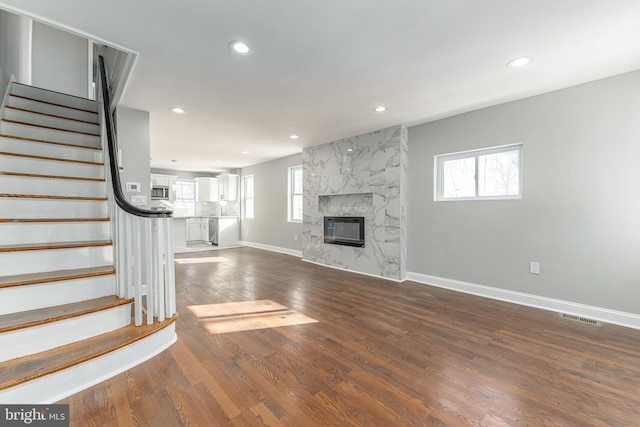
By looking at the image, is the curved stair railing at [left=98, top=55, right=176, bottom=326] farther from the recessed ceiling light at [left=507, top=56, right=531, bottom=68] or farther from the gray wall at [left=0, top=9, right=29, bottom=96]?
the recessed ceiling light at [left=507, top=56, right=531, bottom=68]

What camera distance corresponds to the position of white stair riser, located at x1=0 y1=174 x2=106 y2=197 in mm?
2321

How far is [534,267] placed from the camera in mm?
3215

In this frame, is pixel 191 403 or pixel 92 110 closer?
pixel 191 403

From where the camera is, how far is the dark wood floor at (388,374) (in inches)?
58.2

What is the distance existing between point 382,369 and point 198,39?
2.95 m

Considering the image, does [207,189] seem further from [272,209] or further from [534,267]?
[534,267]

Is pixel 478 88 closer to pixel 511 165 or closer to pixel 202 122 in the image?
pixel 511 165

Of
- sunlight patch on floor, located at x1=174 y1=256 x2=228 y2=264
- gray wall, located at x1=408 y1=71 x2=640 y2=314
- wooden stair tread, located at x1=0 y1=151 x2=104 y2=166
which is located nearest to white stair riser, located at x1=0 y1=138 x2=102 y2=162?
wooden stair tread, located at x1=0 y1=151 x2=104 y2=166

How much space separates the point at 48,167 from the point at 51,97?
187cm

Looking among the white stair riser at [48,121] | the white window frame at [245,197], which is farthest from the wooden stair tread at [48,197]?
the white window frame at [245,197]

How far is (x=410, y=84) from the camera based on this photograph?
2.90 m

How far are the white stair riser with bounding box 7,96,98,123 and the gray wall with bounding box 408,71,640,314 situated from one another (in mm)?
5217

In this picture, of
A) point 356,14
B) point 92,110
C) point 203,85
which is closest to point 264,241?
point 92,110

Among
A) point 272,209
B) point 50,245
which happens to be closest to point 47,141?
point 50,245
